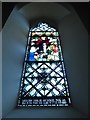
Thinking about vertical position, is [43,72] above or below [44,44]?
below

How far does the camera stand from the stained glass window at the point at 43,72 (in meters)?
4.70

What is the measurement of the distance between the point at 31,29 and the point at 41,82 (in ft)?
3.33

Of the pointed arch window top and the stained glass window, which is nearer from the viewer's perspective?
the stained glass window

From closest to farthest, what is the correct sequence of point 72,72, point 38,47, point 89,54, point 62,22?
point 89,54
point 72,72
point 62,22
point 38,47

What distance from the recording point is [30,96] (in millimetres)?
4730

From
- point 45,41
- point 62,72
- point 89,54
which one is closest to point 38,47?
point 45,41

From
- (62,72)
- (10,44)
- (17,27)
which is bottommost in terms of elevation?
(62,72)

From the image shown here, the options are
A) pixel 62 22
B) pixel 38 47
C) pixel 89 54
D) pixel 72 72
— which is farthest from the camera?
pixel 38 47

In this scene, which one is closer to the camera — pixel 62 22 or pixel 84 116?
pixel 84 116

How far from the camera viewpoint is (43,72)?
4875mm

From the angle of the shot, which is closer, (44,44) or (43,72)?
(43,72)

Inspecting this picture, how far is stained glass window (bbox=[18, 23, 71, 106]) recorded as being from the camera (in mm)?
4703

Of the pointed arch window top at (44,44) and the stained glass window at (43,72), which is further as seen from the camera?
the pointed arch window top at (44,44)

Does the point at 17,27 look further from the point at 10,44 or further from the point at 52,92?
the point at 52,92
